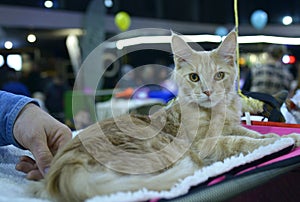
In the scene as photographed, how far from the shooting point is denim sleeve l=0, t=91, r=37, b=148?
0.55 metres

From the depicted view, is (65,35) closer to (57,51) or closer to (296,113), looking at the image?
(57,51)

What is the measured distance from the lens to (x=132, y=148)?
0.44m

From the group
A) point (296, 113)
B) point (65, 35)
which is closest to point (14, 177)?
point (296, 113)

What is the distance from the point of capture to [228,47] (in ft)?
1.58

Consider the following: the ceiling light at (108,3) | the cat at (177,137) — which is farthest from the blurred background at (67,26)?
the cat at (177,137)

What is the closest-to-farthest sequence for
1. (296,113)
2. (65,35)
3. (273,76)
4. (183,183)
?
1. (183,183)
2. (296,113)
3. (273,76)
4. (65,35)

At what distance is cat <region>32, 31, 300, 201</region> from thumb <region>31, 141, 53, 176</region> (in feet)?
0.21

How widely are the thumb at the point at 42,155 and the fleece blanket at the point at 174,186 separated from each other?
27 millimetres

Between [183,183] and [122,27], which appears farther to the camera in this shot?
[122,27]

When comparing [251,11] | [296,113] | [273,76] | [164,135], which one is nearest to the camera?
[164,135]

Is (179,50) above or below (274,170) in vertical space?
above

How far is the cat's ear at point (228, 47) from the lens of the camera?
1.58ft

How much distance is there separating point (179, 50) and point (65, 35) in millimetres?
3665

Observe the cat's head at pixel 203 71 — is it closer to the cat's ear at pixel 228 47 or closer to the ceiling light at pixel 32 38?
the cat's ear at pixel 228 47
